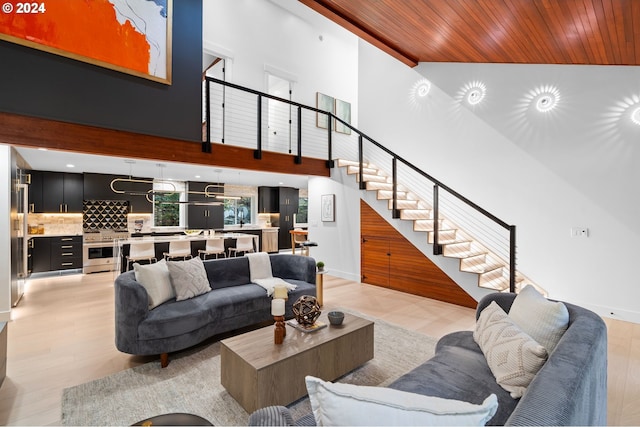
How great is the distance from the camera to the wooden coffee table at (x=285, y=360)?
205 centimetres

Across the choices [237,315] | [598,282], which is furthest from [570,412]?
[598,282]

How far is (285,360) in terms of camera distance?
2.14 metres

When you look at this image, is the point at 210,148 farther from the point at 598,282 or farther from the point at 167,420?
the point at 598,282

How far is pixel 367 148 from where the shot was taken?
7582 mm

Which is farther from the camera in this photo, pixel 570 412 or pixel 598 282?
pixel 598 282

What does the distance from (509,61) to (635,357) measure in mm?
4192

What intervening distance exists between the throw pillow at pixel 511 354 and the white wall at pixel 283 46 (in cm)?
658

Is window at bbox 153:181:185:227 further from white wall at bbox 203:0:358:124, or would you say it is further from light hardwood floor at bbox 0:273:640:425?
white wall at bbox 203:0:358:124

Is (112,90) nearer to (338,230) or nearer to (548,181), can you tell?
(338,230)

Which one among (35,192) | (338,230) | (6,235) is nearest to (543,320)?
(338,230)

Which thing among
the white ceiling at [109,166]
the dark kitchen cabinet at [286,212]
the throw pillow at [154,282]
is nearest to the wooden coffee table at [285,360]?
the throw pillow at [154,282]

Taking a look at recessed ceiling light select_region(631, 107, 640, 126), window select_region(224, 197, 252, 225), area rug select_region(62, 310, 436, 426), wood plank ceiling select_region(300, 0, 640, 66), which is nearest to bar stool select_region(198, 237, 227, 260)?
window select_region(224, 197, 252, 225)

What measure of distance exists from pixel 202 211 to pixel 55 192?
3354mm

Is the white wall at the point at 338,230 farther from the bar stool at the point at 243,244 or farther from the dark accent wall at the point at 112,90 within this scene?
the dark accent wall at the point at 112,90
